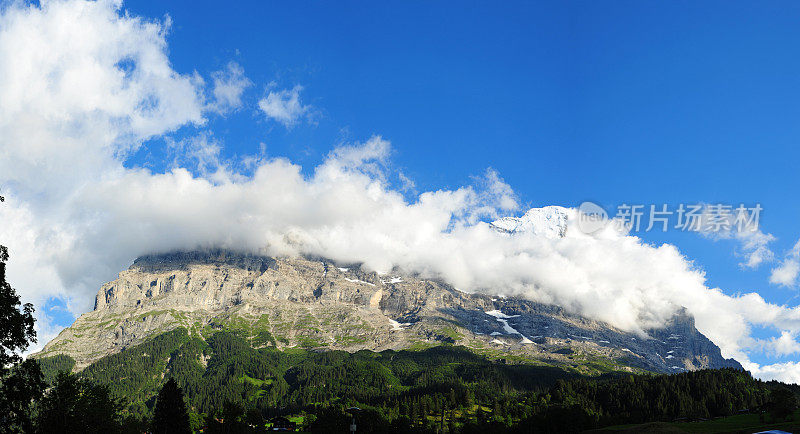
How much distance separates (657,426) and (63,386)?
11929 centimetres

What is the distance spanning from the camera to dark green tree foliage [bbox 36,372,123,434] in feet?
177

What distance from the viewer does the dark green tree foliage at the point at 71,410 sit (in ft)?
177

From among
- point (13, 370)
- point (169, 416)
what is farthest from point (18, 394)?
point (169, 416)

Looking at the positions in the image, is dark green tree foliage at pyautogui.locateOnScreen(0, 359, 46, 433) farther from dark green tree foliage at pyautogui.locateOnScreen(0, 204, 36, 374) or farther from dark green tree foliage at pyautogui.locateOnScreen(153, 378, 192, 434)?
dark green tree foliage at pyautogui.locateOnScreen(153, 378, 192, 434)

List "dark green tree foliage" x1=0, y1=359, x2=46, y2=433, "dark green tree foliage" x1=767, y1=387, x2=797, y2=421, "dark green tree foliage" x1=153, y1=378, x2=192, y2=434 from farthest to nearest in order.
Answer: "dark green tree foliage" x1=767, y1=387, x2=797, y2=421 < "dark green tree foliage" x1=153, y1=378, x2=192, y2=434 < "dark green tree foliage" x1=0, y1=359, x2=46, y2=433

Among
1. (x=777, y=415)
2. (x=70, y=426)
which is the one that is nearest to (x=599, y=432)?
(x=777, y=415)

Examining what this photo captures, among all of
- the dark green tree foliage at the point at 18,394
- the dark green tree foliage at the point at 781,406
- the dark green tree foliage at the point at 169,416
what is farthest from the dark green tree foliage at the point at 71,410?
the dark green tree foliage at the point at 781,406

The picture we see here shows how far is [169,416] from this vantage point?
107m

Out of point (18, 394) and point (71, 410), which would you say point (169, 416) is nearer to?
point (71, 410)

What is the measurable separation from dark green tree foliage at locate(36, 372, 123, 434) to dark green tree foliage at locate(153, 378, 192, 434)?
17755mm

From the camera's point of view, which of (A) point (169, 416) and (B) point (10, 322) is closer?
(B) point (10, 322)

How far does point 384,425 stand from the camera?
620ft

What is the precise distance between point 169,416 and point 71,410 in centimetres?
4155

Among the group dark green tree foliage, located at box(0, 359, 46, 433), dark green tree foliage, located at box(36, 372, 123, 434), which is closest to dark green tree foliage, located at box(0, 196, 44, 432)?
dark green tree foliage, located at box(0, 359, 46, 433)
